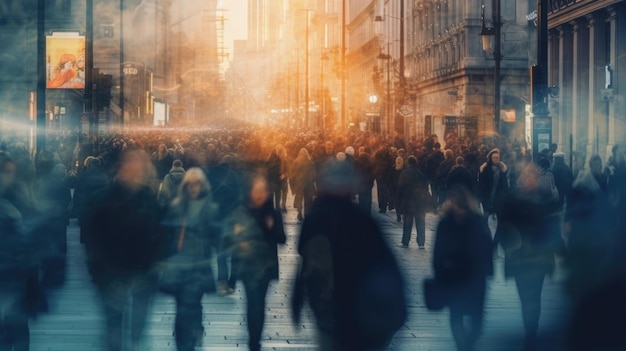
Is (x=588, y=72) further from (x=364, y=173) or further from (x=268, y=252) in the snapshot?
(x=268, y=252)

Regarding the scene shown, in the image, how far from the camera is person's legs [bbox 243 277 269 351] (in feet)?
32.5

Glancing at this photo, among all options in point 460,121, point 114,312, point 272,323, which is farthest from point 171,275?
point 460,121

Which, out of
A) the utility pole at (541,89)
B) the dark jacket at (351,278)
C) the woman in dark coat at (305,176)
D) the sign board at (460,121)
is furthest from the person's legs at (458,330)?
the sign board at (460,121)

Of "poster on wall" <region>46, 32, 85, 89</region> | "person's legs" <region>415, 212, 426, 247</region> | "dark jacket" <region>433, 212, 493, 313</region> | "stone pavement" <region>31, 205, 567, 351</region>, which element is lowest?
"stone pavement" <region>31, 205, 567, 351</region>

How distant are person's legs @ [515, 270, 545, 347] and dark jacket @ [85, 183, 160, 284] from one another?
337 centimetres

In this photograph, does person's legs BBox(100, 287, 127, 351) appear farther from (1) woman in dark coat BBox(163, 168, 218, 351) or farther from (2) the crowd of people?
(1) woman in dark coat BBox(163, 168, 218, 351)

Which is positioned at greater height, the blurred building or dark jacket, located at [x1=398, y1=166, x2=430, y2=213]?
the blurred building

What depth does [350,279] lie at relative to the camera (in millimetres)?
7324

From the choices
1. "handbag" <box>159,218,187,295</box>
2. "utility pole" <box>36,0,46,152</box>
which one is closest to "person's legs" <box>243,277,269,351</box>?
"handbag" <box>159,218,187,295</box>

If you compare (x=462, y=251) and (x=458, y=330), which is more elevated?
(x=462, y=251)

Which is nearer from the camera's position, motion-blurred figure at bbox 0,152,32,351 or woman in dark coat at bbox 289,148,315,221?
motion-blurred figure at bbox 0,152,32,351

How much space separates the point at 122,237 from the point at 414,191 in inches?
457

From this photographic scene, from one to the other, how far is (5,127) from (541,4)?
47.7 metres

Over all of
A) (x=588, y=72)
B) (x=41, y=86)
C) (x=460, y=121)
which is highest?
(x=588, y=72)
